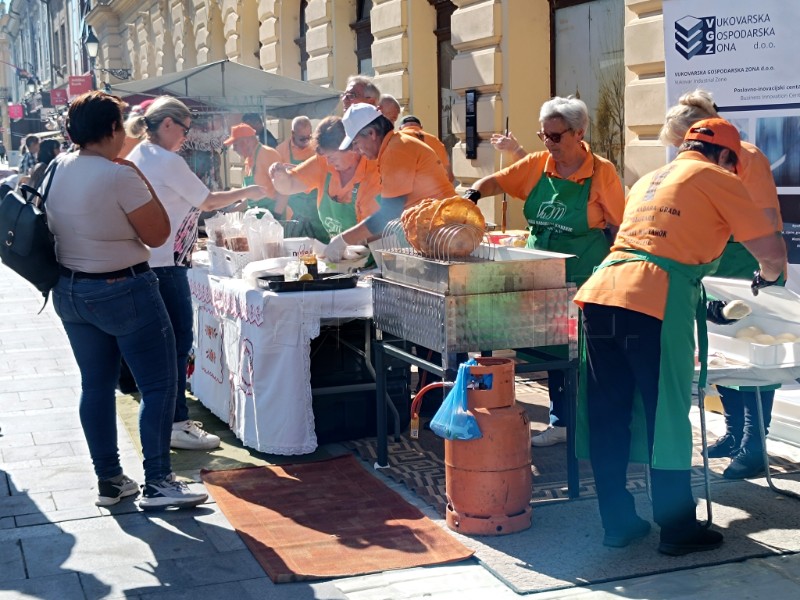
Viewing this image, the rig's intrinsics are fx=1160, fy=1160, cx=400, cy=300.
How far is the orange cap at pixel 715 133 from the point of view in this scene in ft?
14.2

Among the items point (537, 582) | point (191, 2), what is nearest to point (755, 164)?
point (537, 582)

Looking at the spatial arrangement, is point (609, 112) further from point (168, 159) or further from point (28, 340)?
point (28, 340)

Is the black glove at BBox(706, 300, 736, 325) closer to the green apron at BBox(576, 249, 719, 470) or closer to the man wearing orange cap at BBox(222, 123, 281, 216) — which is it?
the green apron at BBox(576, 249, 719, 470)

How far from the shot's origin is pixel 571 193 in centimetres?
544

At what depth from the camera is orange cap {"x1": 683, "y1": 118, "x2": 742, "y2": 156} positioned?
4.33 m

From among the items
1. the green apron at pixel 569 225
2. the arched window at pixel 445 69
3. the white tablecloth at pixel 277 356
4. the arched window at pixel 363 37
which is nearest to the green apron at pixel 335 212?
the white tablecloth at pixel 277 356

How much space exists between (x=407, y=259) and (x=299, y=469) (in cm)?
130

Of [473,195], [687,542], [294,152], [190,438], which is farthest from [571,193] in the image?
[294,152]

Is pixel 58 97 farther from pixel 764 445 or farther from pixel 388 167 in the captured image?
pixel 764 445

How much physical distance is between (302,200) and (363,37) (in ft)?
19.6

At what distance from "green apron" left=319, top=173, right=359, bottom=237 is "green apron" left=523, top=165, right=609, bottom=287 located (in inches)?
54.9

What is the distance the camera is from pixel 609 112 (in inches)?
369

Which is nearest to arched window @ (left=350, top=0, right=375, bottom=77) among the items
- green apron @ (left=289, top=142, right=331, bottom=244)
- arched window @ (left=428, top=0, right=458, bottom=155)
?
arched window @ (left=428, top=0, right=458, bottom=155)

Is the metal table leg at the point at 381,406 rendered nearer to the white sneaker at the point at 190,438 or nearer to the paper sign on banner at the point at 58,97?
the white sneaker at the point at 190,438
